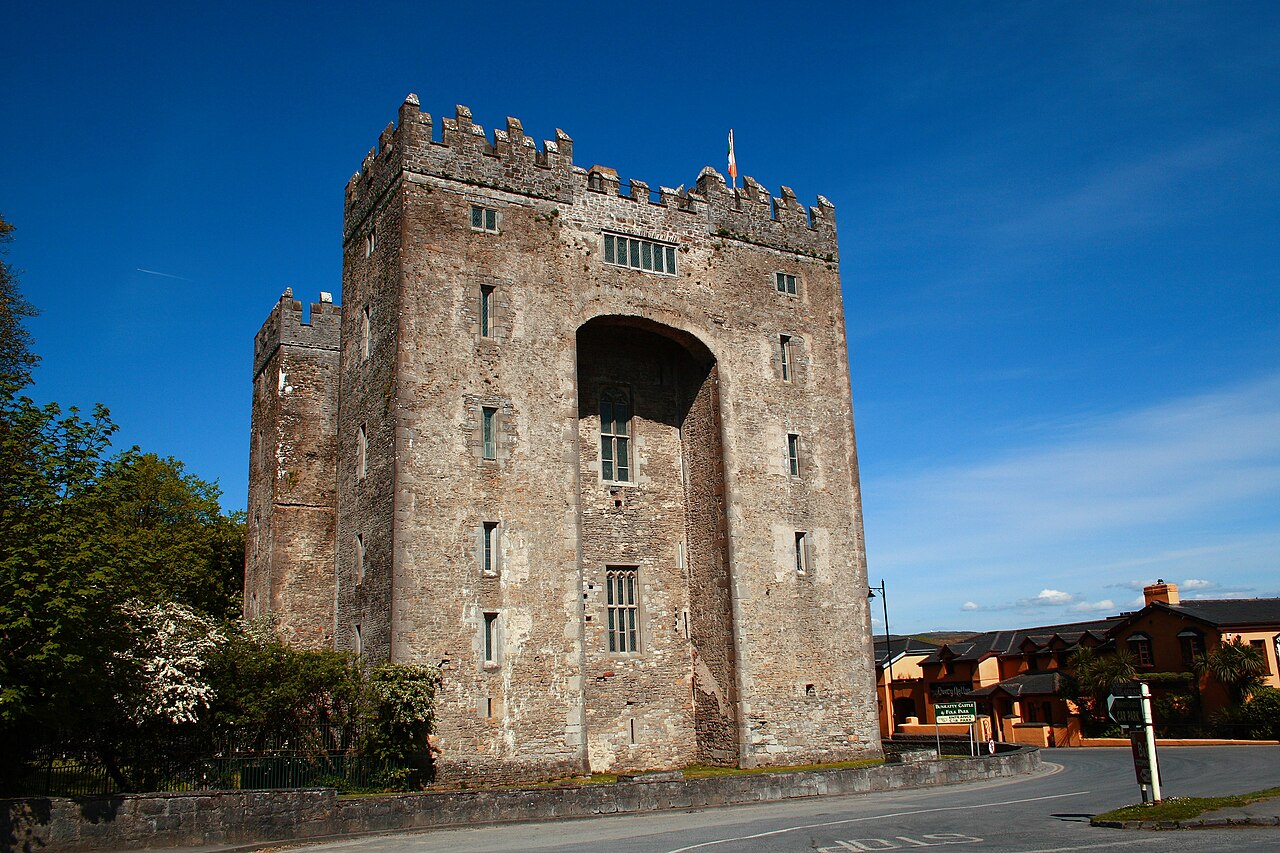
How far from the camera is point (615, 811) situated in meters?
20.8

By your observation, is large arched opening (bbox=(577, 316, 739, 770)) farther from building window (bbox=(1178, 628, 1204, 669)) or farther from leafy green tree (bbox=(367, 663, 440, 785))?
building window (bbox=(1178, 628, 1204, 669))

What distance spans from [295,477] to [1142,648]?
1703 inches

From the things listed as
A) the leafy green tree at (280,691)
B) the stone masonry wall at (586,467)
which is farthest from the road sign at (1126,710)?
the leafy green tree at (280,691)

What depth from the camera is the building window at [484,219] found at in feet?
92.2

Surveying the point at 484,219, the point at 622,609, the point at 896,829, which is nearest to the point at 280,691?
the point at 622,609

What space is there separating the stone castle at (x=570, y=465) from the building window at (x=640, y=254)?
7 cm

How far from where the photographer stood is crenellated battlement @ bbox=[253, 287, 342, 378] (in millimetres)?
32031

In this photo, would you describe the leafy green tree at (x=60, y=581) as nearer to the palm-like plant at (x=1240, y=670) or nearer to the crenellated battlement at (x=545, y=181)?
the crenellated battlement at (x=545, y=181)

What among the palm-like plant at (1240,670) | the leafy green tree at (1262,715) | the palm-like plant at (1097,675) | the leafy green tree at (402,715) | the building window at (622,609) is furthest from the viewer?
the palm-like plant at (1097,675)

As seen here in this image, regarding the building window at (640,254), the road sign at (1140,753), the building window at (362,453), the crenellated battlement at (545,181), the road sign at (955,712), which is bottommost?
the road sign at (1140,753)

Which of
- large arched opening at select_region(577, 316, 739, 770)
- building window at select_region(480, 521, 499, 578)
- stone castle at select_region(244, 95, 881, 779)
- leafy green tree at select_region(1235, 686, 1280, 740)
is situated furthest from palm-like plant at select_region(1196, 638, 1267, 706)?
building window at select_region(480, 521, 499, 578)

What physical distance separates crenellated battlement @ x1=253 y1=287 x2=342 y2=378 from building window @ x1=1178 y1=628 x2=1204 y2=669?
138 ft

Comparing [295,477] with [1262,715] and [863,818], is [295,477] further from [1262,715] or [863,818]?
[1262,715]

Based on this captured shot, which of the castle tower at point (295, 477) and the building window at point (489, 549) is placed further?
the castle tower at point (295, 477)
